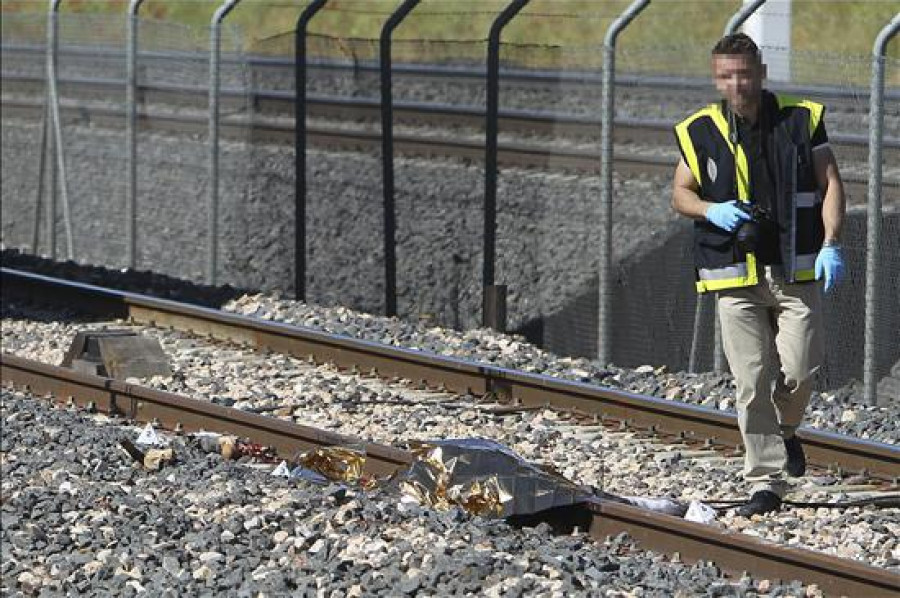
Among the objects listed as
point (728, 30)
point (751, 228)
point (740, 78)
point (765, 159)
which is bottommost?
point (751, 228)

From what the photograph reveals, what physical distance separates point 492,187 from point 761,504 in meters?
6.84

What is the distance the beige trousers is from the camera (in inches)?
358

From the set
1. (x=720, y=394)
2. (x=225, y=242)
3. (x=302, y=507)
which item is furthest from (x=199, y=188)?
(x=302, y=507)

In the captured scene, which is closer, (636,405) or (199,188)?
(636,405)

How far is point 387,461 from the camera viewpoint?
32.8ft

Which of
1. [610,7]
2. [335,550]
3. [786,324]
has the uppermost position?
[610,7]

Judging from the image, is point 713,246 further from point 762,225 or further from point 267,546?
point 267,546

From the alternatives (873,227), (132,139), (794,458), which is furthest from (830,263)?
(132,139)

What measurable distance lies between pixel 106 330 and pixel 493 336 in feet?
8.92

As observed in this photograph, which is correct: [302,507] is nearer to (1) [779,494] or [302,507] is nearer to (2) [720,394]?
(1) [779,494]

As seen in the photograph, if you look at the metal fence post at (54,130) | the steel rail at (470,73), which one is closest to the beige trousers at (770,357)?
the steel rail at (470,73)

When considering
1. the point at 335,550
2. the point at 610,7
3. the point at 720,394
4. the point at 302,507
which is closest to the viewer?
the point at 335,550

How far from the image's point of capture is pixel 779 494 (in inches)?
364

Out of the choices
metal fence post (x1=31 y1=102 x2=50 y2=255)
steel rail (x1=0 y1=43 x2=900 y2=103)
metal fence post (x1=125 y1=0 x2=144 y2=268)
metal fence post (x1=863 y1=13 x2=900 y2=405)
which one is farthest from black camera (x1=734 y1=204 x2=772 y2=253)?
metal fence post (x1=31 y1=102 x2=50 y2=255)
